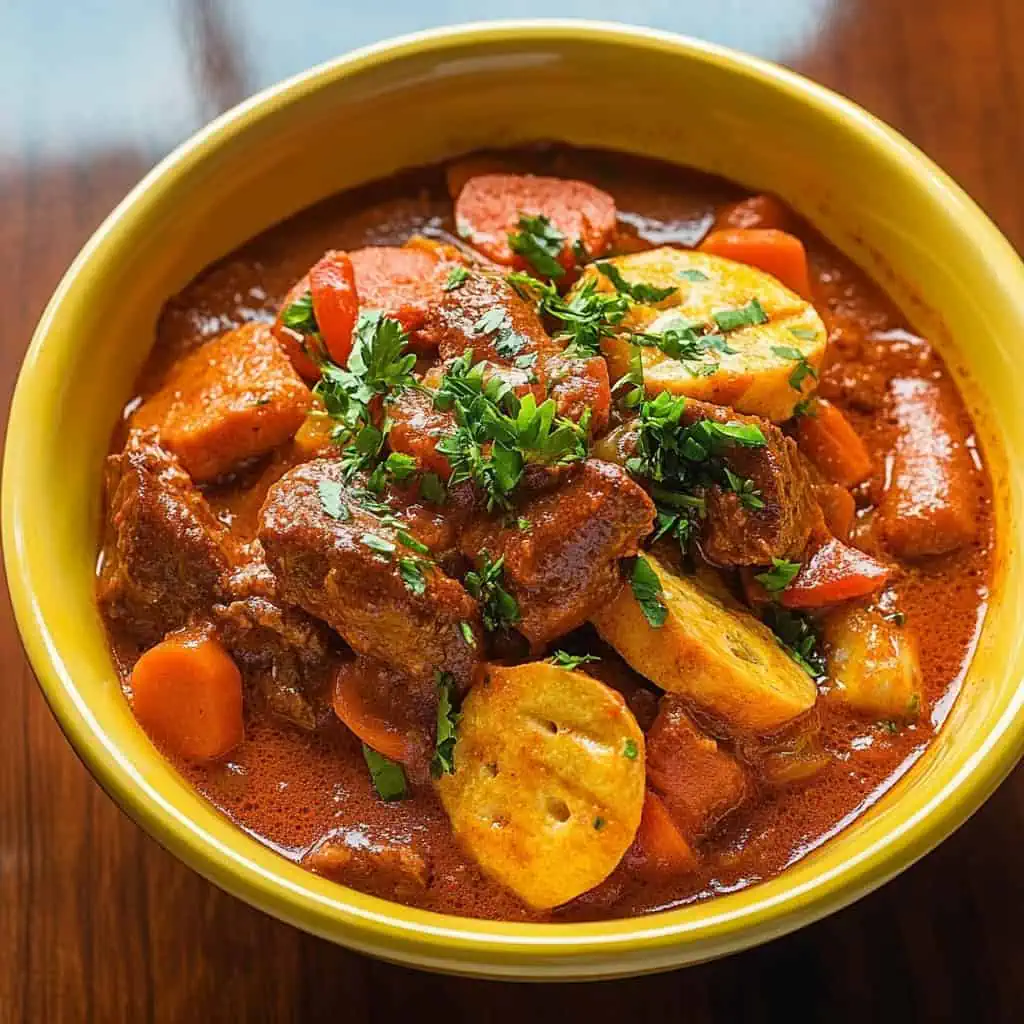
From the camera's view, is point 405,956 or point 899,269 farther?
point 899,269

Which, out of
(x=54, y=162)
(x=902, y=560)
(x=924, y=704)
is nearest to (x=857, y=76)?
(x=902, y=560)

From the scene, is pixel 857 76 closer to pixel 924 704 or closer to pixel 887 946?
pixel 924 704

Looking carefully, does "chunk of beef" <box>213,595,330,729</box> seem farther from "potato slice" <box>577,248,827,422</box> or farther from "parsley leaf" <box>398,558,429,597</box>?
"potato slice" <box>577,248,827,422</box>

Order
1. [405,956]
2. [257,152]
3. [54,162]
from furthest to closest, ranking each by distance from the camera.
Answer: [54,162], [257,152], [405,956]

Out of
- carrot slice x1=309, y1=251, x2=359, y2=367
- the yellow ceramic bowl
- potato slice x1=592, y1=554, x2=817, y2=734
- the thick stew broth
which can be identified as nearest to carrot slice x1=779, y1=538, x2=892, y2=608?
the thick stew broth

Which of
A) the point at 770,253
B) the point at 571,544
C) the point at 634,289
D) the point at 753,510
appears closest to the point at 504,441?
the point at 571,544

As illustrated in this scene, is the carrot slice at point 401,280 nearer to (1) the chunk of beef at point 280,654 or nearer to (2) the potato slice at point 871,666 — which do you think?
(1) the chunk of beef at point 280,654

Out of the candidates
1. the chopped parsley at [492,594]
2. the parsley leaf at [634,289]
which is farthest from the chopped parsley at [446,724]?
the parsley leaf at [634,289]

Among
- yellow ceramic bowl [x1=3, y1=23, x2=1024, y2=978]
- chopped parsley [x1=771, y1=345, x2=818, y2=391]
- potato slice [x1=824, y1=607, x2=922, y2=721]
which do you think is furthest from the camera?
chopped parsley [x1=771, y1=345, x2=818, y2=391]
